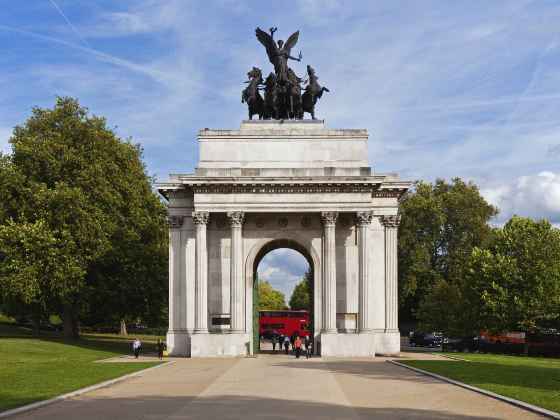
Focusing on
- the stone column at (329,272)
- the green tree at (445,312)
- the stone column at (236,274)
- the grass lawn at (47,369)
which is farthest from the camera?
the green tree at (445,312)

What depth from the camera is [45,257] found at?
5875 cm

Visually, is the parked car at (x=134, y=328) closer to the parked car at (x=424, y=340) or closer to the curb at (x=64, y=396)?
the parked car at (x=424, y=340)

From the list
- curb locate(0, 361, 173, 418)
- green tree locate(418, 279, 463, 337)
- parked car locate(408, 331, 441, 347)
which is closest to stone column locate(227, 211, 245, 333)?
curb locate(0, 361, 173, 418)

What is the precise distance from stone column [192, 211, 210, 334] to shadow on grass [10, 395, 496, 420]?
27.7 m

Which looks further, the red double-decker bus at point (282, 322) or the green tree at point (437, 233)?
the red double-decker bus at point (282, 322)

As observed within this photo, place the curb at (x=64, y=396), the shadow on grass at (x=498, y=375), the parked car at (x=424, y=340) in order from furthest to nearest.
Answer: the parked car at (x=424, y=340) → the shadow on grass at (x=498, y=375) → the curb at (x=64, y=396)

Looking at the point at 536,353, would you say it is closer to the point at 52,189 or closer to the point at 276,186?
the point at 276,186

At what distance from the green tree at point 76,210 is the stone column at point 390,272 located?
20.4 m

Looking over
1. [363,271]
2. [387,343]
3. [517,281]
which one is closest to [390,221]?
[363,271]

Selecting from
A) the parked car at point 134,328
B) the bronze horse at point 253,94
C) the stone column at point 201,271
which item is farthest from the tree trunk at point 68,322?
the parked car at point 134,328

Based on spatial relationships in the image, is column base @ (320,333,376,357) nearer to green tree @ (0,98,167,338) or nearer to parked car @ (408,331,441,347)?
green tree @ (0,98,167,338)

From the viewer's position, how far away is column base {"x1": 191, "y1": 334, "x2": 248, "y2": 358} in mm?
51500

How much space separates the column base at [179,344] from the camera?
53744mm

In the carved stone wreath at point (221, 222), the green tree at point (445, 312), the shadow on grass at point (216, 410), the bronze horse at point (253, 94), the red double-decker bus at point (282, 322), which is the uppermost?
the bronze horse at point (253, 94)
